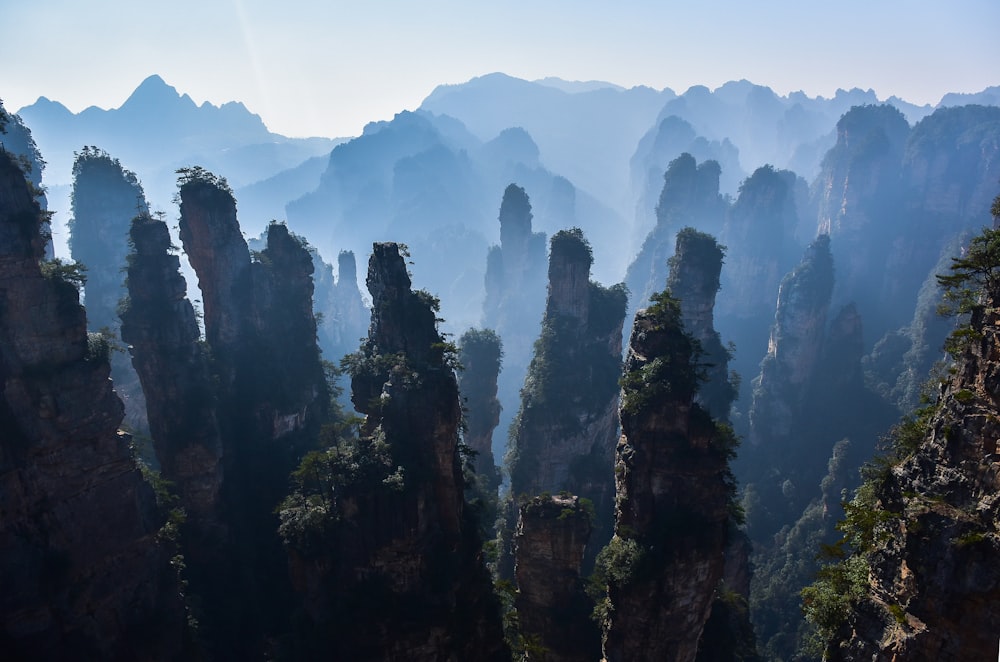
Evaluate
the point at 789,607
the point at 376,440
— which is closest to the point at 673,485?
the point at 376,440

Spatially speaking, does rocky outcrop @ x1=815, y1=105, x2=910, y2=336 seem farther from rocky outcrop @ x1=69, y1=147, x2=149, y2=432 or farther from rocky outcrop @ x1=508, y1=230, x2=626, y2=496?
rocky outcrop @ x1=69, y1=147, x2=149, y2=432

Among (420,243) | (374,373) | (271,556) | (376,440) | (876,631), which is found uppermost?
→ (420,243)

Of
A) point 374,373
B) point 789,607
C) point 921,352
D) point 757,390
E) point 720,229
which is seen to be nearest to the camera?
point 374,373

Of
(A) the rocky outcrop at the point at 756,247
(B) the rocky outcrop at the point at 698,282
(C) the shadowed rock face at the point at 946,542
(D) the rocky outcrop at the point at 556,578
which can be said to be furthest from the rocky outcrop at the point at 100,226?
(A) the rocky outcrop at the point at 756,247

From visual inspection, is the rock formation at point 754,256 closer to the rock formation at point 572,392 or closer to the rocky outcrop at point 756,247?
the rocky outcrop at point 756,247

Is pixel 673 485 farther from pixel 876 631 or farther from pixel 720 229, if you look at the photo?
pixel 720 229

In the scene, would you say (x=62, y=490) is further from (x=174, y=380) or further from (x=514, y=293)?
(x=514, y=293)

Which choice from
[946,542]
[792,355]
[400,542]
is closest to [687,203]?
[792,355]
